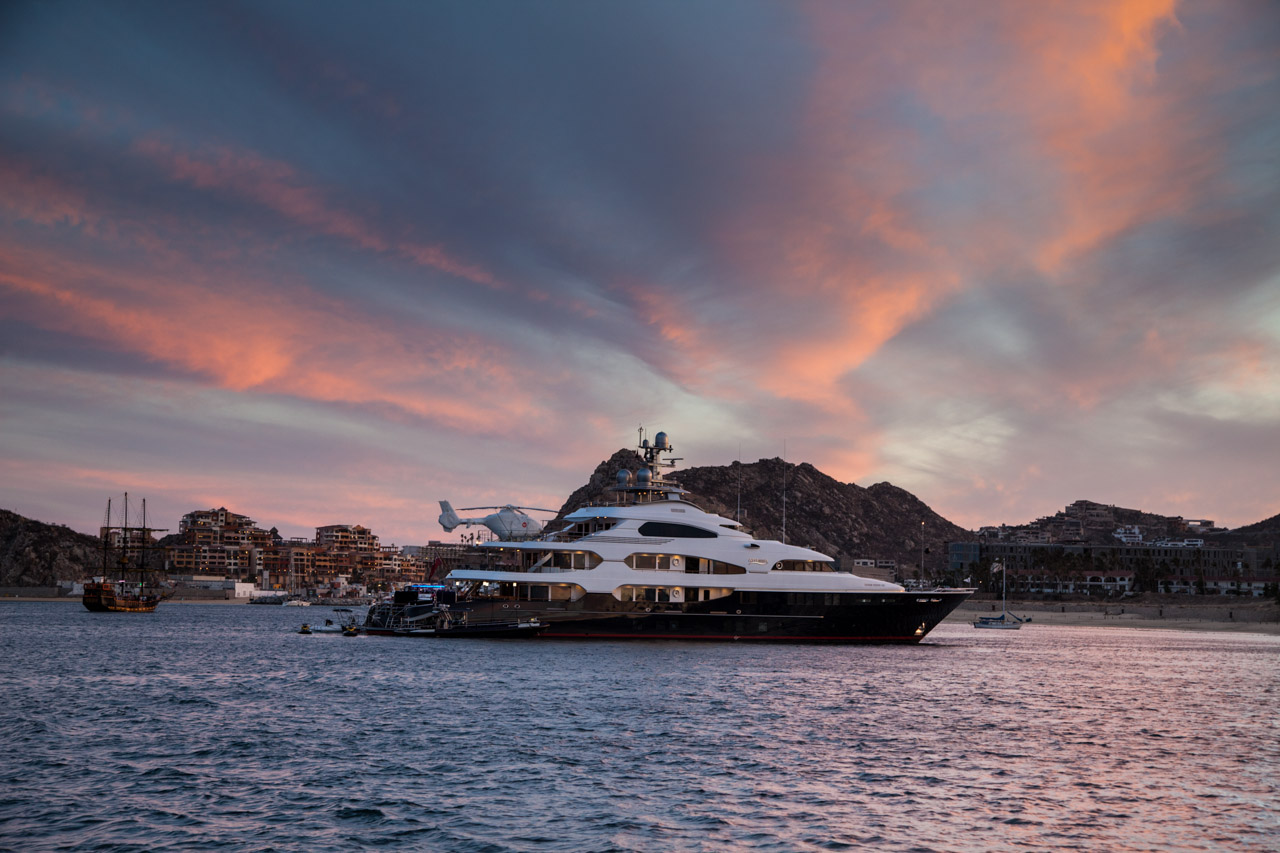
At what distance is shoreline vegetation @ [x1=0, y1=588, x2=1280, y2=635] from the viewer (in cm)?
13450

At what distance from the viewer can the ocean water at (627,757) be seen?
1867 cm

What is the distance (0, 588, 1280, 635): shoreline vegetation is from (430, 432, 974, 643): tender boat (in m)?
83.8

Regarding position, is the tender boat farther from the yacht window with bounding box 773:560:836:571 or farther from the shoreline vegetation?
the shoreline vegetation

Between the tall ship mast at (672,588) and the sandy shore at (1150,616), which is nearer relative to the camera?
the tall ship mast at (672,588)

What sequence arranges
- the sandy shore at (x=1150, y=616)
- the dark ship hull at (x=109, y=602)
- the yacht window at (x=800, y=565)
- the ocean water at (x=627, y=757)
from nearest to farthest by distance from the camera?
the ocean water at (x=627, y=757) < the yacht window at (x=800, y=565) < the sandy shore at (x=1150, y=616) < the dark ship hull at (x=109, y=602)

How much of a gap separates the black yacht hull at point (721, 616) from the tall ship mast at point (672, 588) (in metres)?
0.07

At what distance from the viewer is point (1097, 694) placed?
4494 centimetres

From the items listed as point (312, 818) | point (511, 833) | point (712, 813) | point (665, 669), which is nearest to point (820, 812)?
point (712, 813)

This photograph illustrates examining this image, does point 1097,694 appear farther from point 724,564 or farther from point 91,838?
point 91,838

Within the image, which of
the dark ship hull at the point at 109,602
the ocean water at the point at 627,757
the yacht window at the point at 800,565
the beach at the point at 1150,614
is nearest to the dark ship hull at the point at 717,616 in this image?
the yacht window at the point at 800,565

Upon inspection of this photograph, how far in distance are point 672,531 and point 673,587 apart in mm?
3882

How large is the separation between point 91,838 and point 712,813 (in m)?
12.1

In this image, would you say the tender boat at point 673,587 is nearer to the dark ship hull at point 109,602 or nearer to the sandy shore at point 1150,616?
the sandy shore at point 1150,616

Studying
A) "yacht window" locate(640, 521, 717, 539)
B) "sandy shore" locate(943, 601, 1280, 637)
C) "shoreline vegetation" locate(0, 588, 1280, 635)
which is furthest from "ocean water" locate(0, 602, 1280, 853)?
"shoreline vegetation" locate(0, 588, 1280, 635)
